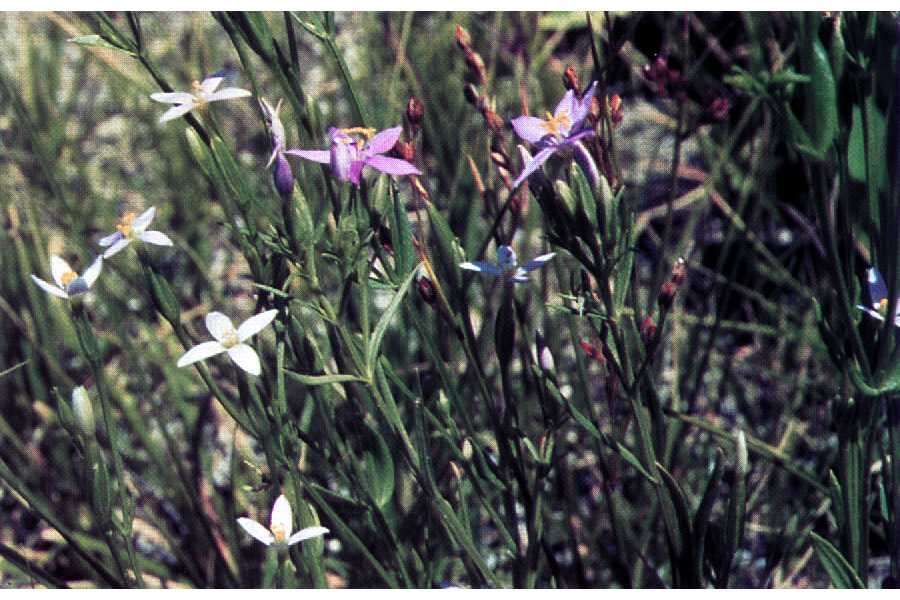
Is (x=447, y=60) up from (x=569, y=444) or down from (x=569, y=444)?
up

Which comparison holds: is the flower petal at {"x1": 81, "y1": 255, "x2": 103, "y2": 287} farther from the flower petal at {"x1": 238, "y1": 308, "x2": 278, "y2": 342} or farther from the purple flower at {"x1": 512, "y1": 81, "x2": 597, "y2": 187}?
the purple flower at {"x1": 512, "y1": 81, "x2": 597, "y2": 187}

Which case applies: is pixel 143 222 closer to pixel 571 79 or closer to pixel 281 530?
pixel 281 530

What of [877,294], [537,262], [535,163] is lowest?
[877,294]

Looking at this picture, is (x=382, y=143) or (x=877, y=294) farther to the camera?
(x=877, y=294)

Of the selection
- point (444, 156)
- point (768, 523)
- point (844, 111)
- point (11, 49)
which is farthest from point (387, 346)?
point (11, 49)

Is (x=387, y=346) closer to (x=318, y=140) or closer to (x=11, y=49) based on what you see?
(x=318, y=140)

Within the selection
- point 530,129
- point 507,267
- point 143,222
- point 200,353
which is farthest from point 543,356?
point 143,222

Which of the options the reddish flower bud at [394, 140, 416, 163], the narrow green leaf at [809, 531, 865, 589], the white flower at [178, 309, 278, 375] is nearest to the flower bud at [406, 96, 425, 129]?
the reddish flower bud at [394, 140, 416, 163]
